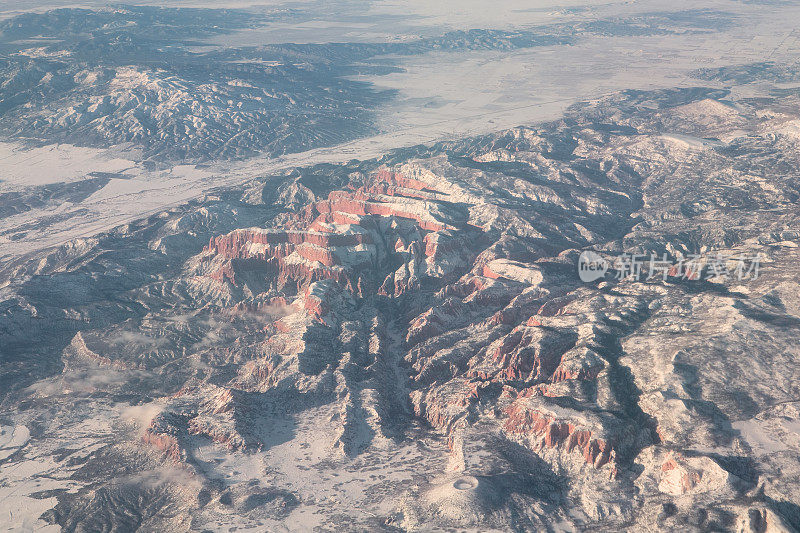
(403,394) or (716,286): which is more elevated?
(716,286)

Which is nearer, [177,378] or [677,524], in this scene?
[677,524]

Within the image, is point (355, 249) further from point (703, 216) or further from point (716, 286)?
point (703, 216)

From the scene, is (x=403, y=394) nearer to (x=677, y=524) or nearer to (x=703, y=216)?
(x=677, y=524)

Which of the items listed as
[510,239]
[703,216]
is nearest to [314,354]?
[510,239]

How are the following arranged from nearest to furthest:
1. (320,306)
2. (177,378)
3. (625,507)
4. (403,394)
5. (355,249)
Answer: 1. (625,507)
2. (403,394)
3. (177,378)
4. (320,306)
5. (355,249)

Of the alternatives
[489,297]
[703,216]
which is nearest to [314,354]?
[489,297]

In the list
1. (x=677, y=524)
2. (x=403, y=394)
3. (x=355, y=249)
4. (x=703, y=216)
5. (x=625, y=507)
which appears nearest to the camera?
(x=677, y=524)
